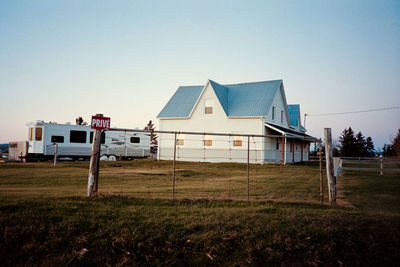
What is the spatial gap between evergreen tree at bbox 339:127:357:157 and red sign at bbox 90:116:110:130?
5009 centimetres

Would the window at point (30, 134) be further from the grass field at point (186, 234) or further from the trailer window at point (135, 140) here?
the grass field at point (186, 234)

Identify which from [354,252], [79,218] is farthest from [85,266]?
[354,252]

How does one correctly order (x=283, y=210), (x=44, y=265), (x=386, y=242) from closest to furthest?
(x=44, y=265)
(x=386, y=242)
(x=283, y=210)

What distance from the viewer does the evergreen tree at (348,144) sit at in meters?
50.2

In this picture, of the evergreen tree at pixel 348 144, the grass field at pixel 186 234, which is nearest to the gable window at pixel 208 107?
the grass field at pixel 186 234

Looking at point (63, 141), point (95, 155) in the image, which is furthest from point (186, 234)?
point (63, 141)

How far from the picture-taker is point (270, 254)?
5.30 metres

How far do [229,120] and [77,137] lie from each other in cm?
Answer: 1364

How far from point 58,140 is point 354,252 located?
24608 millimetres

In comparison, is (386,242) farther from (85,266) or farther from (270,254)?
(85,266)

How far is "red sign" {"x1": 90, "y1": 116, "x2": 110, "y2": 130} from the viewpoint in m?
8.45

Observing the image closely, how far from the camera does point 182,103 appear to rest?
29938mm

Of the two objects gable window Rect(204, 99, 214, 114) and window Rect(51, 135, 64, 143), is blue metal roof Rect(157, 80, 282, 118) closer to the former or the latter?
gable window Rect(204, 99, 214, 114)

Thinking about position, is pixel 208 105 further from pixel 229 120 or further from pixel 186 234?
pixel 186 234
